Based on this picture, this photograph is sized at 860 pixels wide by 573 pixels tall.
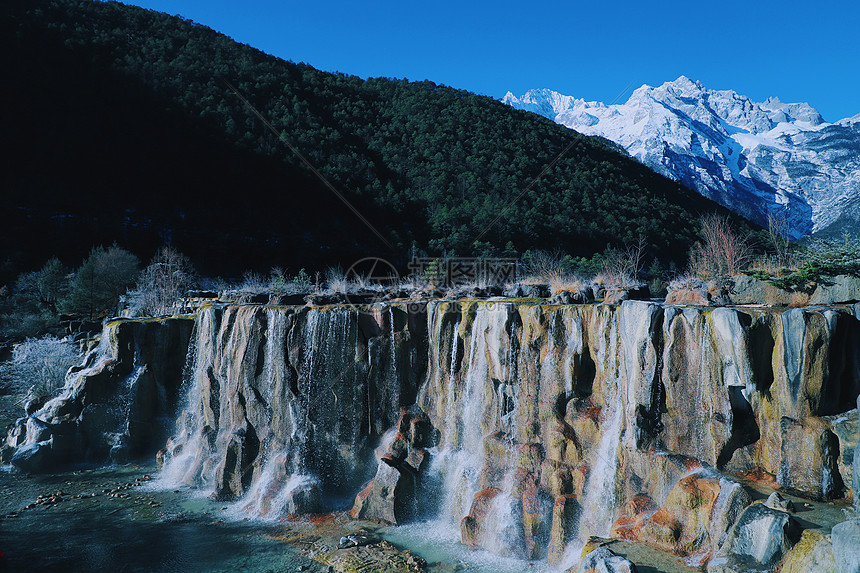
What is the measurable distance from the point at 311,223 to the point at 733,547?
40.0 metres

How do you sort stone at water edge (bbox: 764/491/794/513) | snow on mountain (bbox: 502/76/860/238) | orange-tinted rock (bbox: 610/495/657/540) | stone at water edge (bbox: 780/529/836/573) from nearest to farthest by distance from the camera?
stone at water edge (bbox: 780/529/836/573)
stone at water edge (bbox: 764/491/794/513)
orange-tinted rock (bbox: 610/495/657/540)
snow on mountain (bbox: 502/76/860/238)

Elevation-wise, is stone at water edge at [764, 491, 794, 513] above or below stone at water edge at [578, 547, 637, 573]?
above

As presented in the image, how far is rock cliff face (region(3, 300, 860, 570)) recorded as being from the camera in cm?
881

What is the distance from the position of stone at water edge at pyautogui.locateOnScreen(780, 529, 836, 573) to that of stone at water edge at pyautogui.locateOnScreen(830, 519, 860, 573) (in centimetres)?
33

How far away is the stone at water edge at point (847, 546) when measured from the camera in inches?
240

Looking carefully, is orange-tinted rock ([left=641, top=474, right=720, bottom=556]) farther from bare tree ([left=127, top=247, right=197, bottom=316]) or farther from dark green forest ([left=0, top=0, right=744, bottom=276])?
dark green forest ([left=0, top=0, right=744, bottom=276])

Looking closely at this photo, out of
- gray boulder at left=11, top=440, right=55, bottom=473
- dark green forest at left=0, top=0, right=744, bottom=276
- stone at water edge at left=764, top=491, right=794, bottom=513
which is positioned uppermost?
dark green forest at left=0, top=0, right=744, bottom=276

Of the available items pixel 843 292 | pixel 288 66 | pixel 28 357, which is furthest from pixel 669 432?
pixel 288 66

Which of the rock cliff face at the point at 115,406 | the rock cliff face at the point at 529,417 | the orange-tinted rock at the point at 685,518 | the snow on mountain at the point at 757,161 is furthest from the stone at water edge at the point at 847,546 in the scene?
the snow on mountain at the point at 757,161

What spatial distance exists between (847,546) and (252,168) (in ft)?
158

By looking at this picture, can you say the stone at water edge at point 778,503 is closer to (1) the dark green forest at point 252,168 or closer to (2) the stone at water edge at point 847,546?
(2) the stone at water edge at point 847,546

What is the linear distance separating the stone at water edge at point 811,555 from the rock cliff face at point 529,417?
10 centimetres

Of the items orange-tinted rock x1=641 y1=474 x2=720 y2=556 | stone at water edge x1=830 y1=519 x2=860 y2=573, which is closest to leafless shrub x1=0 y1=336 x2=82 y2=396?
orange-tinted rock x1=641 y1=474 x2=720 y2=556

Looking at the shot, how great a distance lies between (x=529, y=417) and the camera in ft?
40.0
